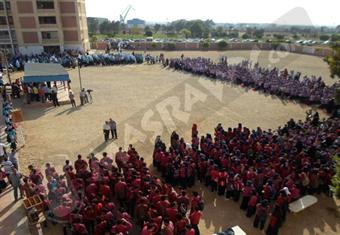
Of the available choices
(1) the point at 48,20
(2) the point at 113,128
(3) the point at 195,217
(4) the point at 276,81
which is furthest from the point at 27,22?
(3) the point at 195,217

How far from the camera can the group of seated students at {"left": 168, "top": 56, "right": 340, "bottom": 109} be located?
68.8 feet

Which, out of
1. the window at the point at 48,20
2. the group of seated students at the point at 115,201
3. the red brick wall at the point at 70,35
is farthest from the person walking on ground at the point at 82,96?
the red brick wall at the point at 70,35

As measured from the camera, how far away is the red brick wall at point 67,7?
1763 inches

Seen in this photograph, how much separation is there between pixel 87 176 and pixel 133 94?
46.7 feet

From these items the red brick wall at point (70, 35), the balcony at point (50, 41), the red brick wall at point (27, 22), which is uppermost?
the red brick wall at point (27, 22)

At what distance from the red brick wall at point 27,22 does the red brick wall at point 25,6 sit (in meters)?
0.91

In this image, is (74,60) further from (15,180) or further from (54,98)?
(15,180)

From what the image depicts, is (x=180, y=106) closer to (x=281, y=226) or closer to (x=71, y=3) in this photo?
(x=281, y=226)

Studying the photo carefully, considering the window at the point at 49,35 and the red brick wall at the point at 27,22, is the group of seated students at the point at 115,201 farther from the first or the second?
the red brick wall at the point at 27,22

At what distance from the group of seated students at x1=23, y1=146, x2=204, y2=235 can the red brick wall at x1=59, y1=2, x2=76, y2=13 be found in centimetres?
3987

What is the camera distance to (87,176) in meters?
10.2

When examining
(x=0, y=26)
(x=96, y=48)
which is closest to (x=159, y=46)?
(x=96, y=48)

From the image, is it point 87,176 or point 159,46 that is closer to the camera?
point 87,176

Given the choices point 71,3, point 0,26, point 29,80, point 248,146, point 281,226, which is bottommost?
point 281,226
